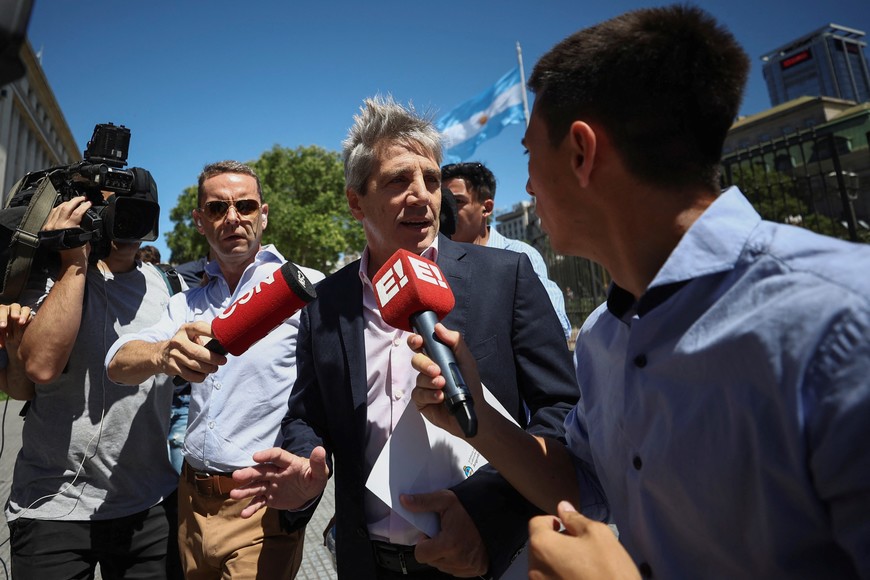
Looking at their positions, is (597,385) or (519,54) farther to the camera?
(519,54)

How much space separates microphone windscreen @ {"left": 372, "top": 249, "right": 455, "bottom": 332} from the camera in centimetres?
149

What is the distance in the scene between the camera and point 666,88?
113 centimetres

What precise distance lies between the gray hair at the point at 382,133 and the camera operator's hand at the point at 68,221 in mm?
1286

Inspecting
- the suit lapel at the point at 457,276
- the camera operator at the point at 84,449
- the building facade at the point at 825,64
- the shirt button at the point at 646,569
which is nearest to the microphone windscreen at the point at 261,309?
the suit lapel at the point at 457,276

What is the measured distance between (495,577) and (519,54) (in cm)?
1140

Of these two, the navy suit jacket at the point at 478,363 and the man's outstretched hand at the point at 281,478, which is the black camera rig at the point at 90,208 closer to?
the navy suit jacket at the point at 478,363

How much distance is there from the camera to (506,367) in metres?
1.78

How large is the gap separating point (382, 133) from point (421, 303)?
0.97 meters

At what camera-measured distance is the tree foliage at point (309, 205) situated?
24.1m

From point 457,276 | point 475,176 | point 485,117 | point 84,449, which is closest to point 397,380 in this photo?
point 457,276

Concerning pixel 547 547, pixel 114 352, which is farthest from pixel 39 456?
pixel 547 547

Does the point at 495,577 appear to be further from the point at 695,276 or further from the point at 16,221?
the point at 16,221

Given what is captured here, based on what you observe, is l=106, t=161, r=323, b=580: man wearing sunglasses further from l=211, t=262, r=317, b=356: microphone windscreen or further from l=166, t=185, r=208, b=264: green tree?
l=166, t=185, r=208, b=264: green tree

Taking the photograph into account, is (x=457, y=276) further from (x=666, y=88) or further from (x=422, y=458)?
(x=666, y=88)
